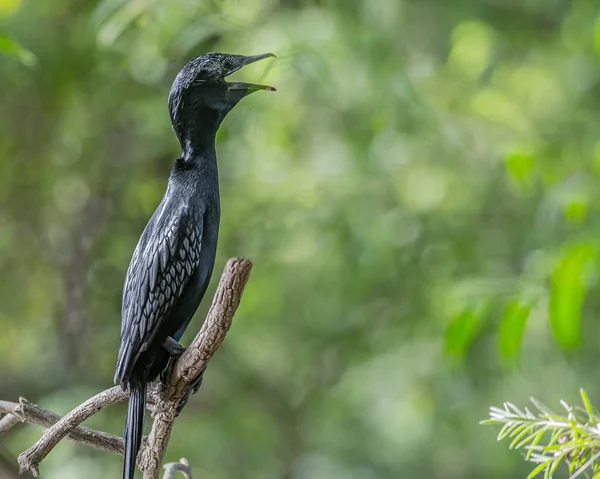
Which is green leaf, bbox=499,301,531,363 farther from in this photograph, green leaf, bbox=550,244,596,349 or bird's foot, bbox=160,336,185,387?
bird's foot, bbox=160,336,185,387

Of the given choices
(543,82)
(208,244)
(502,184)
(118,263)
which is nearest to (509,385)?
(502,184)

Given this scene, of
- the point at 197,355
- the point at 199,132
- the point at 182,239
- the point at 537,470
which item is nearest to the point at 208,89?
the point at 199,132

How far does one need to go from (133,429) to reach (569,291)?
0.82 m

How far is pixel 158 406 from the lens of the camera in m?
1.07

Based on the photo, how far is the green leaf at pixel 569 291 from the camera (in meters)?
1.41

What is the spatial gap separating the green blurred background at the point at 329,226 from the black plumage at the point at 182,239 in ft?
5.53

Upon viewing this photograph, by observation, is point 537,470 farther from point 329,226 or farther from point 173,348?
point 329,226

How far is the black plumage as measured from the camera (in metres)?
1.04

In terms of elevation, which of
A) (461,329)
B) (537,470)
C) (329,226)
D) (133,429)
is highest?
(329,226)

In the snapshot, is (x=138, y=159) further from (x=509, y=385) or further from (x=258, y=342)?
(x=509, y=385)

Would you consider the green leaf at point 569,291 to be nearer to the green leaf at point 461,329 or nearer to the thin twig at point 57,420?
the green leaf at point 461,329

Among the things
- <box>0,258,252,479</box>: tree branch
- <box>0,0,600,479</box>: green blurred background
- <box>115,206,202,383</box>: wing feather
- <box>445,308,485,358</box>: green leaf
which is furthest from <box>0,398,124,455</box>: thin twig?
<box>0,0,600,479</box>: green blurred background

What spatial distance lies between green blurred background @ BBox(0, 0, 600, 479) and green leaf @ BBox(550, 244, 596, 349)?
138 cm

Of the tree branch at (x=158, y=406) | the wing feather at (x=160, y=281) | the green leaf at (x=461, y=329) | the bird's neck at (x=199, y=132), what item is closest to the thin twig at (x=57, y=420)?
the tree branch at (x=158, y=406)
